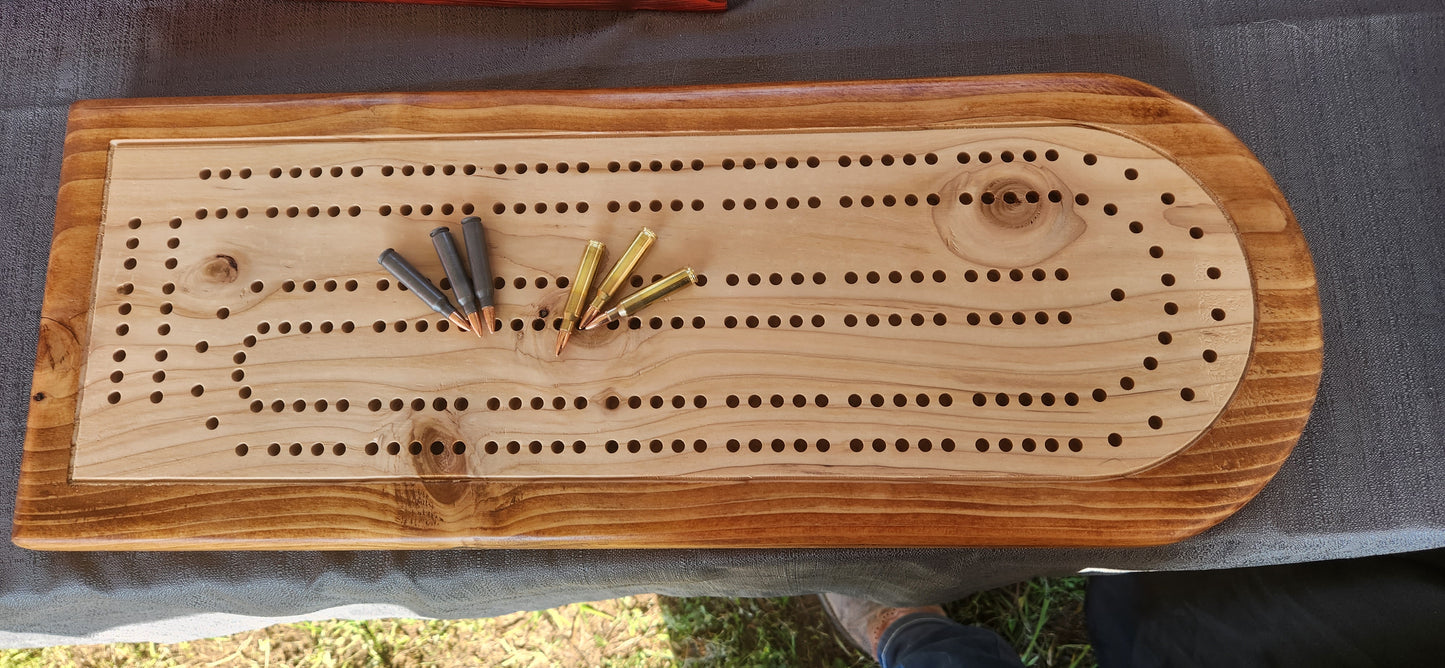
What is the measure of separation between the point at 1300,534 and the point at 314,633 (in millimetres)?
1141

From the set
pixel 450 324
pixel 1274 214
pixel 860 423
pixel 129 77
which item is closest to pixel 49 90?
pixel 129 77

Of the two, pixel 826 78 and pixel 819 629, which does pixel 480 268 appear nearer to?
pixel 826 78

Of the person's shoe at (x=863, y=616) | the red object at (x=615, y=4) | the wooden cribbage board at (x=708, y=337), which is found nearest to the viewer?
the wooden cribbage board at (x=708, y=337)

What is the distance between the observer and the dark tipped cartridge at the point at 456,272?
676 millimetres

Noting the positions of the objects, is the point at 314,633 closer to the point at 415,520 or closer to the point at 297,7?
the point at 415,520

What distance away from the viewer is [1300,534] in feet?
2.37

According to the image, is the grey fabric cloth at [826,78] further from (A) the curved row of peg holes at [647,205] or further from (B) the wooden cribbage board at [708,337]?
(A) the curved row of peg holes at [647,205]

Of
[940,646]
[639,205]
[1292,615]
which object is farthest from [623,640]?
[1292,615]

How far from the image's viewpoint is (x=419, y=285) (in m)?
0.68

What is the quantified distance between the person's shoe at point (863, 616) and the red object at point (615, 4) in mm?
745

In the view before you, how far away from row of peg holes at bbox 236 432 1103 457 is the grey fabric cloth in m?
0.13

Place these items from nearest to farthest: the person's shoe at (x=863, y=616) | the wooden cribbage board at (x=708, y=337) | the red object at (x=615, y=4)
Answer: the wooden cribbage board at (x=708, y=337), the red object at (x=615, y=4), the person's shoe at (x=863, y=616)

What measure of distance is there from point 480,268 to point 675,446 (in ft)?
0.74

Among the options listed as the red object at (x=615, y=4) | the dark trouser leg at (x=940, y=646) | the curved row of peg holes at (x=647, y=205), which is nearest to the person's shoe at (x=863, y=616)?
the dark trouser leg at (x=940, y=646)
